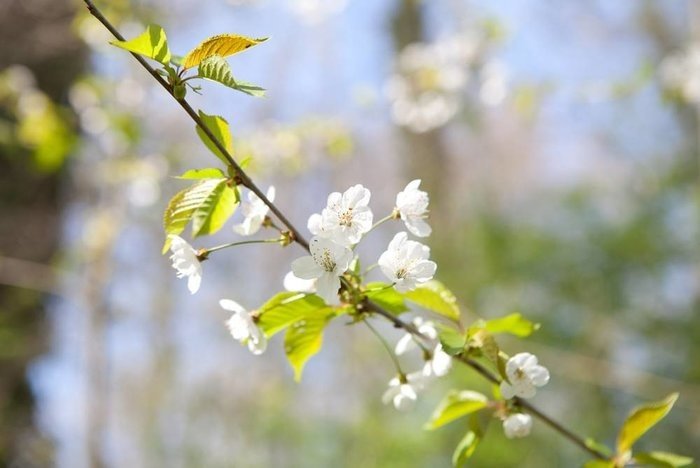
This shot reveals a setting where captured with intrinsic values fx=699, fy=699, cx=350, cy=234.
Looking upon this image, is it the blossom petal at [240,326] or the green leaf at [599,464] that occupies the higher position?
the blossom petal at [240,326]

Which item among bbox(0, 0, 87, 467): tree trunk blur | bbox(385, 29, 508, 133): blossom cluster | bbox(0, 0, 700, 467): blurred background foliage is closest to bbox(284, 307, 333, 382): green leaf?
bbox(0, 0, 700, 467): blurred background foliage

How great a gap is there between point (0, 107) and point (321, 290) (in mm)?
3313

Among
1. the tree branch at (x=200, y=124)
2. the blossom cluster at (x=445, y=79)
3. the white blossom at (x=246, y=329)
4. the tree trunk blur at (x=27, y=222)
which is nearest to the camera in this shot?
the tree branch at (x=200, y=124)

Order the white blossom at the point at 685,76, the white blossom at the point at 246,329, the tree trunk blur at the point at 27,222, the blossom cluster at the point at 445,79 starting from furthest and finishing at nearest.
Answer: the tree trunk blur at the point at 27,222
the blossom cluster at the point at 445,79
the white blossom at the point at 685,76
the white blossom at the point at 246,329

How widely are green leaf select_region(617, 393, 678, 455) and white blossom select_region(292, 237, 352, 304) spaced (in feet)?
0.87

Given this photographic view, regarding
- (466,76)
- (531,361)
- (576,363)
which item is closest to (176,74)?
(531,361)

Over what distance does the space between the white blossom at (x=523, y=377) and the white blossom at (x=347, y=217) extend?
0.49 ft

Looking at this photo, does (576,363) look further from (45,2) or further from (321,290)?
(45,2)

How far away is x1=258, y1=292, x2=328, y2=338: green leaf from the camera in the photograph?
523mm

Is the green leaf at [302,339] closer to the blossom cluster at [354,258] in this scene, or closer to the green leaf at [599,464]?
the blossom cluster at [354,258]

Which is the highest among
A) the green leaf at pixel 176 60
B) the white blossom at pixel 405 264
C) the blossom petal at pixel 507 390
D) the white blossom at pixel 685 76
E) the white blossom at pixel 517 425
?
the white blossom at pixel 685 76

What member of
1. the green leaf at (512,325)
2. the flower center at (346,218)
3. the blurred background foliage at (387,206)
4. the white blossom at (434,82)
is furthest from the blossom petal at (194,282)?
the white blossom at (434,82)

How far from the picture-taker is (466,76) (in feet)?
7.73

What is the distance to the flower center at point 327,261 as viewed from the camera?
0.46m
